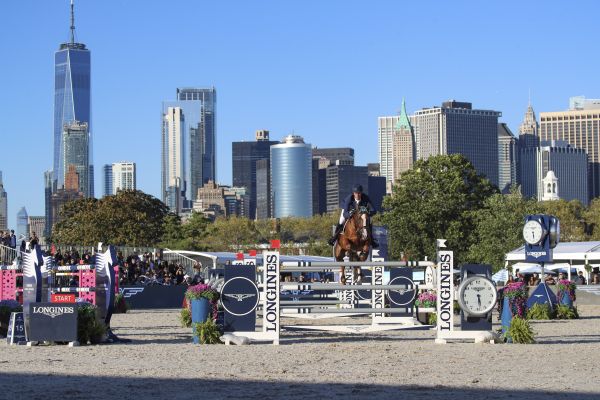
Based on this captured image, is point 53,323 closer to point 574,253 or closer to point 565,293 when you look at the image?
point 565,293

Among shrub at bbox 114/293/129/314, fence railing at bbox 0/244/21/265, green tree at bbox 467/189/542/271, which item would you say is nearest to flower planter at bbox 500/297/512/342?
shrub at bbox 114/293/129/314

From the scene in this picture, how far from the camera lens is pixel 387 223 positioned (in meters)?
96.7

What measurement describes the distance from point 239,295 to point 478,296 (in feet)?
13.3

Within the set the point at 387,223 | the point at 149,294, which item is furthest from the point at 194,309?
the point at 387,223

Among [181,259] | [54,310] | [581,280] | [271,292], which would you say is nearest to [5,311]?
[54,310]

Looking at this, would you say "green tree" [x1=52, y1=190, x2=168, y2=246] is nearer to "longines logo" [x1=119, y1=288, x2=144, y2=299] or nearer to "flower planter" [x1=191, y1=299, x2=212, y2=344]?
"longines logo" [x1=119, y1=288, x2=144, y2=299]

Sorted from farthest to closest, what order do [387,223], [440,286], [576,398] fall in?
[387,223], [440,286], [576,398]

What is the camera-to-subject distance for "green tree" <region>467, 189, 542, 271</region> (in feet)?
292

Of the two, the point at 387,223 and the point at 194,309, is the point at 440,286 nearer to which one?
the point at 194,309

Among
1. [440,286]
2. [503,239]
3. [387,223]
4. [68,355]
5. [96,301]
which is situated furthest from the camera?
[387,223]

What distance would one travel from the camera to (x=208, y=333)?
70.6 ft

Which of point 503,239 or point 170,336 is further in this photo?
point 503,239

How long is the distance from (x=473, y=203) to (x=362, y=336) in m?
73.9

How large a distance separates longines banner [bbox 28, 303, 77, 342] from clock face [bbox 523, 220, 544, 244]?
17282mm
